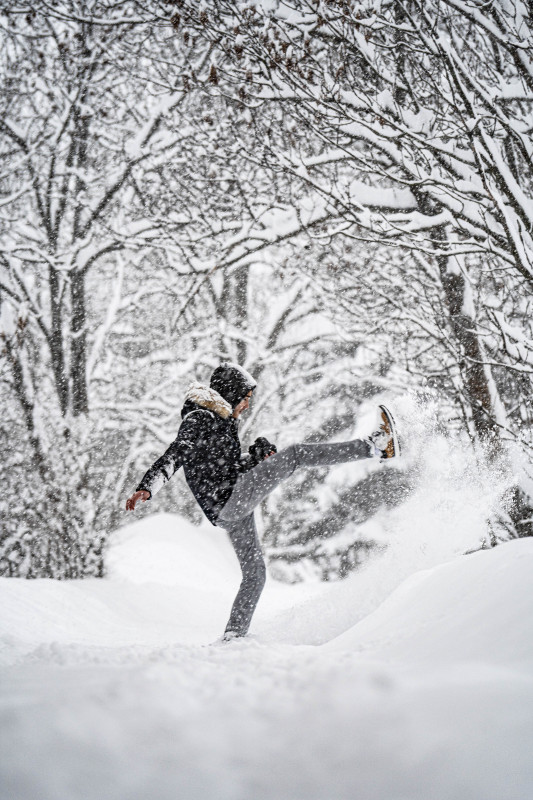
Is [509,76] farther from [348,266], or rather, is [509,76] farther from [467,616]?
[467,616]

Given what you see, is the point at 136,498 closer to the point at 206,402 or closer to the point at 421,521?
the point at 206,402

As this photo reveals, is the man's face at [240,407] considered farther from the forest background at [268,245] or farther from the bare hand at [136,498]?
the forest background at [268,245]

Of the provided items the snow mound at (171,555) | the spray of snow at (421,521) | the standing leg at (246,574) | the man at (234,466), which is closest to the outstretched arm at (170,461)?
the man at (234,466)

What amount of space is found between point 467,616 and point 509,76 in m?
4.83

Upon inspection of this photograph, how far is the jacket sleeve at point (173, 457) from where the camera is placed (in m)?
2.96

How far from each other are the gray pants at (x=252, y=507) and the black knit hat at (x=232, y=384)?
56 cm

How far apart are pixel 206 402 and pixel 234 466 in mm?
420

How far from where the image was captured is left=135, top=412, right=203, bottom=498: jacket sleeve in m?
2.96

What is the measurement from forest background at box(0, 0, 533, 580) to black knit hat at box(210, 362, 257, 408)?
4.14ft

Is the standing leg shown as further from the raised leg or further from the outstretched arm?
the outstretched arm

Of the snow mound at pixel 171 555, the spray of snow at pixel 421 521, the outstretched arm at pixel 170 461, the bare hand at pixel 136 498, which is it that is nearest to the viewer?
the bare hand at pixel 136 498

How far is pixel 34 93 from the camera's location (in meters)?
9.26

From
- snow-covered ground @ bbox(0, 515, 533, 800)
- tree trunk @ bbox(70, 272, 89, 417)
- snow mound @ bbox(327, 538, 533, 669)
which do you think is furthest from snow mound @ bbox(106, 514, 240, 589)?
snow-covered ground @ bbox(0, 515, 533, 800)

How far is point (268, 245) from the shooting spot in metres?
5.59
